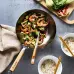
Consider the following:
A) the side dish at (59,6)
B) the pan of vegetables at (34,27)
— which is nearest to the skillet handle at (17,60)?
the pan of vegetables at (34,27)

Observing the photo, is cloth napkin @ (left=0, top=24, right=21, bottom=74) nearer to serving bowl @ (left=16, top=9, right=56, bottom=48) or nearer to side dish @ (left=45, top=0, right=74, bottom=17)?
serving bowl @ (left=16, top=9, right=56, bottom=48)

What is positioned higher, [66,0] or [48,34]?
[66,0]

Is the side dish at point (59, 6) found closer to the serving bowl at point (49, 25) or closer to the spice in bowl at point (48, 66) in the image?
the serving bowl at point (49, 25)

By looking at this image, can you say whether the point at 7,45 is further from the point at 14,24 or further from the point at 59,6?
the point at 59,6

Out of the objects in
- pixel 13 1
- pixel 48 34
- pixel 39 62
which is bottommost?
pixel 39 62

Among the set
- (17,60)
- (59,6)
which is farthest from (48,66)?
(59,6)

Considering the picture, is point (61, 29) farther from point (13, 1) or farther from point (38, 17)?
point (13, 1)

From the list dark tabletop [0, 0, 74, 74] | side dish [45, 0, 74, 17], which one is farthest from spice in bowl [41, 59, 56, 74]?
side dish [45, 0, 74, 17]

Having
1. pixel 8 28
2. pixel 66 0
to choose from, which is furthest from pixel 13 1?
pixel 66 0
